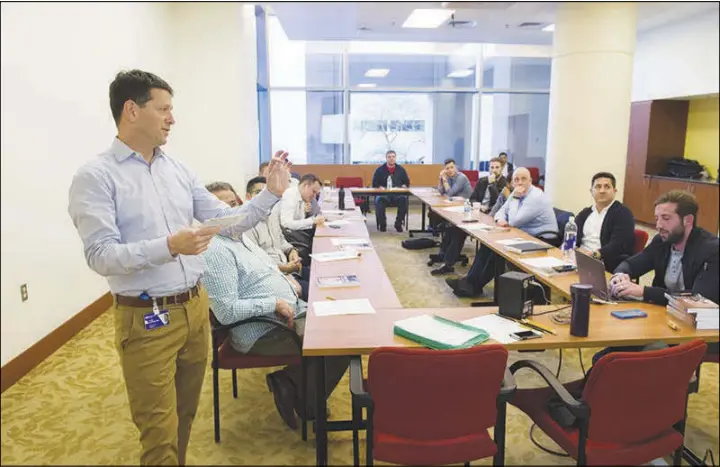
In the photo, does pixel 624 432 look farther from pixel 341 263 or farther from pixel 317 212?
pixel 317 212

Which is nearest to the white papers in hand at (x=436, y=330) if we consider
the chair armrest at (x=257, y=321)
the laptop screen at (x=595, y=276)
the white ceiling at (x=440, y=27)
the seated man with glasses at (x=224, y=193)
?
the chair armrest at (x=257, y=321)

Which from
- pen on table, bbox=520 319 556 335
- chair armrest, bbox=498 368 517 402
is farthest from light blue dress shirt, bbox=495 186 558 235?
chair armrest, bbox=498 368 517 402

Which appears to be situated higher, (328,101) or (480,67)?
(480,67)

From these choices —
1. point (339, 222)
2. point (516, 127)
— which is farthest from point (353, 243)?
point (516, 127)

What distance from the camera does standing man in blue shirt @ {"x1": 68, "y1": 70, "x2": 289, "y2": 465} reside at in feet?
4.59

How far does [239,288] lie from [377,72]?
914 centimetres

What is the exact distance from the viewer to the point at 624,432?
1.26 metres

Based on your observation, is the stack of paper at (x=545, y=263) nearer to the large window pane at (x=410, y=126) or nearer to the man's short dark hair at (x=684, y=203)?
the man's short dark hair at (x=684, y=203)

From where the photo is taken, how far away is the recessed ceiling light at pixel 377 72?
10734 mm

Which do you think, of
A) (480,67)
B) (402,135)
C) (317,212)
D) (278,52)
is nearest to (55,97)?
(317,212)

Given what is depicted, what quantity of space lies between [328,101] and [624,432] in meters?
10.1

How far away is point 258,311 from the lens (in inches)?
89.2

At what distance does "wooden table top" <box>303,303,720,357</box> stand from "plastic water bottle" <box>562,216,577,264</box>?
102cm

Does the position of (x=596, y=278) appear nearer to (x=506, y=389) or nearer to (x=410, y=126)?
(x=506, y=389)
